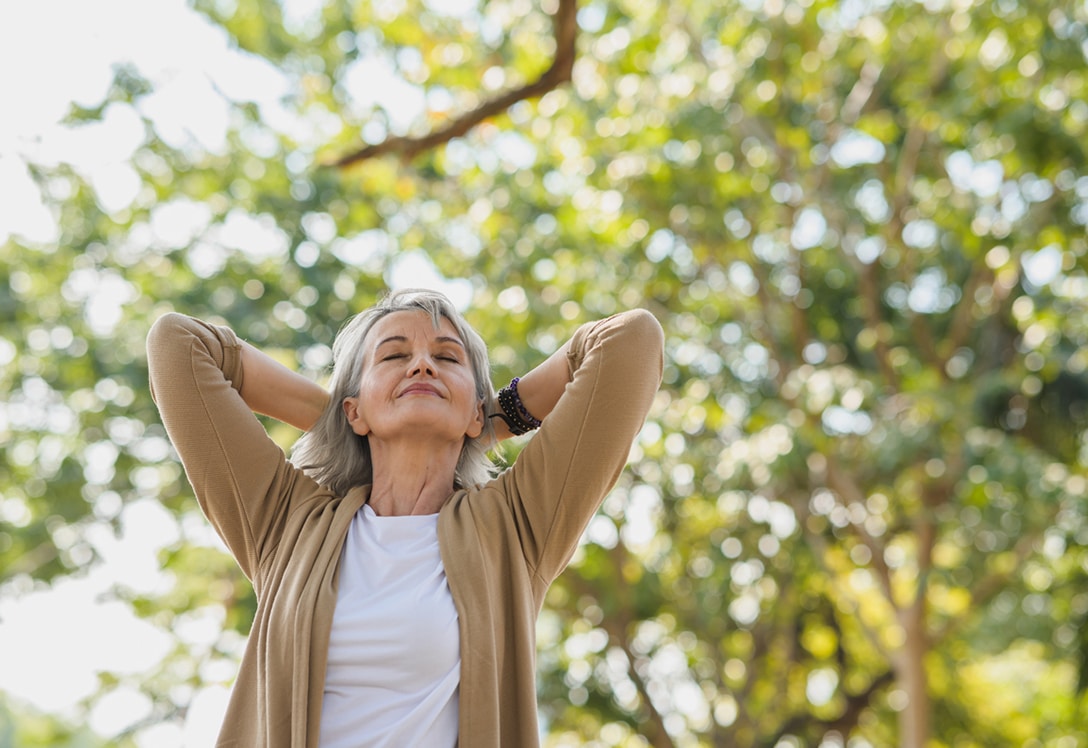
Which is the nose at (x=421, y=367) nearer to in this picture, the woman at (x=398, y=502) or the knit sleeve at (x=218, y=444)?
the woman at (x=398, y=502)

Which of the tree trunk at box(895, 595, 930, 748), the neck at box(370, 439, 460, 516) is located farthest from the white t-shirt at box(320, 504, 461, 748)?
the tree trunk at box(895, 595, 930, 748)

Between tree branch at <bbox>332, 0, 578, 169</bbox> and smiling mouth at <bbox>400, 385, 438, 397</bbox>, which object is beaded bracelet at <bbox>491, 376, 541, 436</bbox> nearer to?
smiling mouth at <bbox>400, 385, 438, 397</bbox>

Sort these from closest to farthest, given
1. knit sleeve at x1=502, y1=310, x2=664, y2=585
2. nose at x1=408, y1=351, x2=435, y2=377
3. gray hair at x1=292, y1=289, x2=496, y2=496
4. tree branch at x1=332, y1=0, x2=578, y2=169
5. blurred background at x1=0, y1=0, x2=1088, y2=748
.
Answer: knit sleeve at x1=502, y1=310, x2=664, y2=585
nose at x1=408, y1=351, x2=435, y2=377
gray hair at x1=292, y1=289, x2=496, y2=496
tree branch at x1=332, y1=0, x2=578, y2=169
blurred background at x1=0, y1=0, x2=1088, y2=748

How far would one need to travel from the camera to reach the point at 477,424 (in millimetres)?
2186

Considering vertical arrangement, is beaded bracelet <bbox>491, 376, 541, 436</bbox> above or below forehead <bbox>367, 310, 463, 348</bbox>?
below

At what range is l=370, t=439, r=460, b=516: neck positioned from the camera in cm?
208

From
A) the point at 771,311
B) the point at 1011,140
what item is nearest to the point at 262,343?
the point at 771,311

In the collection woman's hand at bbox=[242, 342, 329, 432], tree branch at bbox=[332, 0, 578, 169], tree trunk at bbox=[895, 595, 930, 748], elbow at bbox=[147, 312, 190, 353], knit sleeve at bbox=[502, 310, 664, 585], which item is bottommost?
knit sleeve at bbox=[502, 310, 664, 585]

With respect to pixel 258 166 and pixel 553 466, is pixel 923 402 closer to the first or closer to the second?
pixel 258 166

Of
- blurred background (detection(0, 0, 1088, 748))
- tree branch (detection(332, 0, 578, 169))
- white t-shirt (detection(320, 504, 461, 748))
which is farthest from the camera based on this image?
blurred background (detection(0, 0, 1088, 748))

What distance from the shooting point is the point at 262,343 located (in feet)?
26.2

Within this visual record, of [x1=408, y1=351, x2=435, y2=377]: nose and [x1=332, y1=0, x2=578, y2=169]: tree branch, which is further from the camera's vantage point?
[x1=332, y1=0, x2=578, y2=169]: tree branch

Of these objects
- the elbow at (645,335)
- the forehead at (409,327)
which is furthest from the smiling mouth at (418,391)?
the elbow at (645,335)

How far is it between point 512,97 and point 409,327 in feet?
6.80
